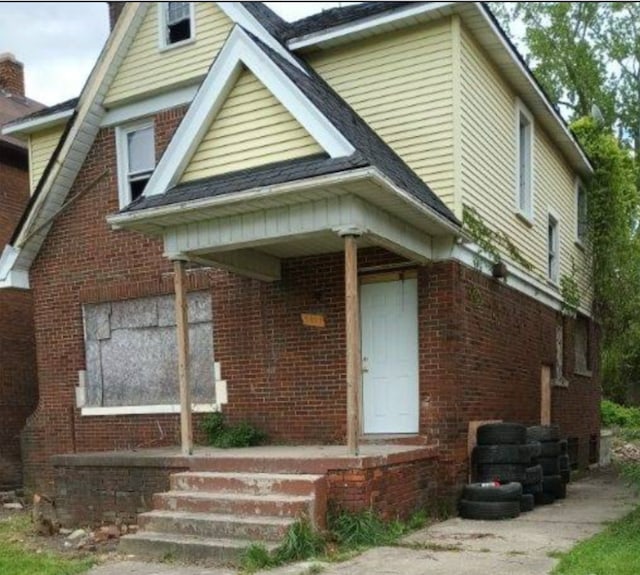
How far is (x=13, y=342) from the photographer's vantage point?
1481cm

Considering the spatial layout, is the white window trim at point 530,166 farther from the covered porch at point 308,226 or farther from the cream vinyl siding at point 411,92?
the covered porch at point 308,226

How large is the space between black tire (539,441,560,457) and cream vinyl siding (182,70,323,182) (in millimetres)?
5162

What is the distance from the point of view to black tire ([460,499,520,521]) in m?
9.01

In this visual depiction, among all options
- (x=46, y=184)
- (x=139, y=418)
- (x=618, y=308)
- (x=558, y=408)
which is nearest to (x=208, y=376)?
(x=139, y=418)

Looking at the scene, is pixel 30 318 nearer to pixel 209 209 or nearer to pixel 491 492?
pixel 209 209

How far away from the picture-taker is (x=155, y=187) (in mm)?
9273

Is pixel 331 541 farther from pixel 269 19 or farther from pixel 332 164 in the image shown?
pixel 269 19

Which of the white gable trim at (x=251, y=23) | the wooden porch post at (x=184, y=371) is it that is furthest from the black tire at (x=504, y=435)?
the white gable trim at (x=251, y=23)

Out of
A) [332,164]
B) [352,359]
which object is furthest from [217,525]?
[332,164]

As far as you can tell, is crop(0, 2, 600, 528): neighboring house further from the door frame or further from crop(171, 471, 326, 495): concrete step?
crop(171, 471, 326, 495): concrete step

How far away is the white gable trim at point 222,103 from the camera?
8.19 m

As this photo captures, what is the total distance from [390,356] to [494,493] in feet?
6.96

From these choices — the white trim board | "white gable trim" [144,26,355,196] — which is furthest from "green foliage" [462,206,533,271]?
the white trim board

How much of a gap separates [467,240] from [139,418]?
18.9ft
